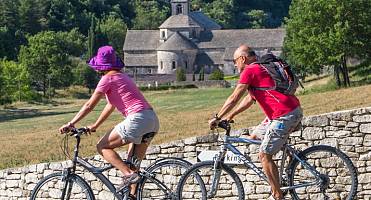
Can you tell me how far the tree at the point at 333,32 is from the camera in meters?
47.0

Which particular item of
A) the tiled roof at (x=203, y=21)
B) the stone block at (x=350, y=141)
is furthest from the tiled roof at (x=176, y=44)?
the stone block at (x=350, y=141)

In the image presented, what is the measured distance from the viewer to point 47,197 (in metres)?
10.9

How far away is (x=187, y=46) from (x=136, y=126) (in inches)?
4556

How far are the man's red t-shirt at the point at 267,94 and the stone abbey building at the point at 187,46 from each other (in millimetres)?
110163

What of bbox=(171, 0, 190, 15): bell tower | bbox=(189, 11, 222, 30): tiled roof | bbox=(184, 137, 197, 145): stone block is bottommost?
bbox=(189, 11, 222, 30): tiled roof

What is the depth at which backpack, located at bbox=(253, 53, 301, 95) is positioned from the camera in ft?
28.0

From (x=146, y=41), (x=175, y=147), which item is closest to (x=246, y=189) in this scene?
(x=175, y=147)

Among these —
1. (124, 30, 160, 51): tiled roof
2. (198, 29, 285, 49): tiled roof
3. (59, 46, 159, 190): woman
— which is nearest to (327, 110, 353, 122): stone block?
(59, 46, 159, 190): woman

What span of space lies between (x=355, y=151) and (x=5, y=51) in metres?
108

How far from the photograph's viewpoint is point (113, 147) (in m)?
8.79

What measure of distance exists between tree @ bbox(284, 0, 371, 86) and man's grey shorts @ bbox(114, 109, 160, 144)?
127 ft

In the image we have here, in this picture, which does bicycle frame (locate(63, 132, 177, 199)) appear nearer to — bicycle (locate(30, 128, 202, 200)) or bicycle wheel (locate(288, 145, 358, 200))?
bicycle (locate(30, 128, 202, 200))

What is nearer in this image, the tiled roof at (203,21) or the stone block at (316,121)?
the stone block at (316,121)

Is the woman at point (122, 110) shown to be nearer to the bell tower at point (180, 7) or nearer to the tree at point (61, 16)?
the bell tower at point (180, 7)
